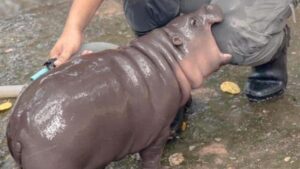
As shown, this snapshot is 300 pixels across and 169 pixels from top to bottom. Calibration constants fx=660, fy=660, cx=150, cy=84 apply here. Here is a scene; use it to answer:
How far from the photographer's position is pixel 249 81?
9.59 ft

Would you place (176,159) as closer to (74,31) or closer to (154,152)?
(154,152)

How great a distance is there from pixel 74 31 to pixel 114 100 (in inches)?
21.8

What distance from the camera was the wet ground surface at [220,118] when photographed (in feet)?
8.39

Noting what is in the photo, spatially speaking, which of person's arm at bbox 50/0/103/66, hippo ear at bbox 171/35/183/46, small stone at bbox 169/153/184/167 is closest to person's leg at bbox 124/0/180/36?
person's arm at bbox 50/0/103/66

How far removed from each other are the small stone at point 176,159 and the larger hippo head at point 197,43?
35 cm

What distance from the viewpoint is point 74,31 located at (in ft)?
8.36

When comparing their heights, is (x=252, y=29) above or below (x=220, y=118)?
above

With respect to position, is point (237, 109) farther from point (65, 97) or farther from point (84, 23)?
point (65, 97)

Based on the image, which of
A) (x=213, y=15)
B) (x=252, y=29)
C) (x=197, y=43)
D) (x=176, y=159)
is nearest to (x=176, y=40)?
(x=197, y=43)

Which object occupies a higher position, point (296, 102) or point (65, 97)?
point (65, 97)

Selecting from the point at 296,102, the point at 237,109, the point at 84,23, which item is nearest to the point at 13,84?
the point at 84,23

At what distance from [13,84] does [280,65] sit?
127 centimetres

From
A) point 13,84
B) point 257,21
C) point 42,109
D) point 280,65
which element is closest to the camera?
point 42,109

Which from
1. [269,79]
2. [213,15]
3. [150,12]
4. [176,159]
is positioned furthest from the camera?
[269,79]
